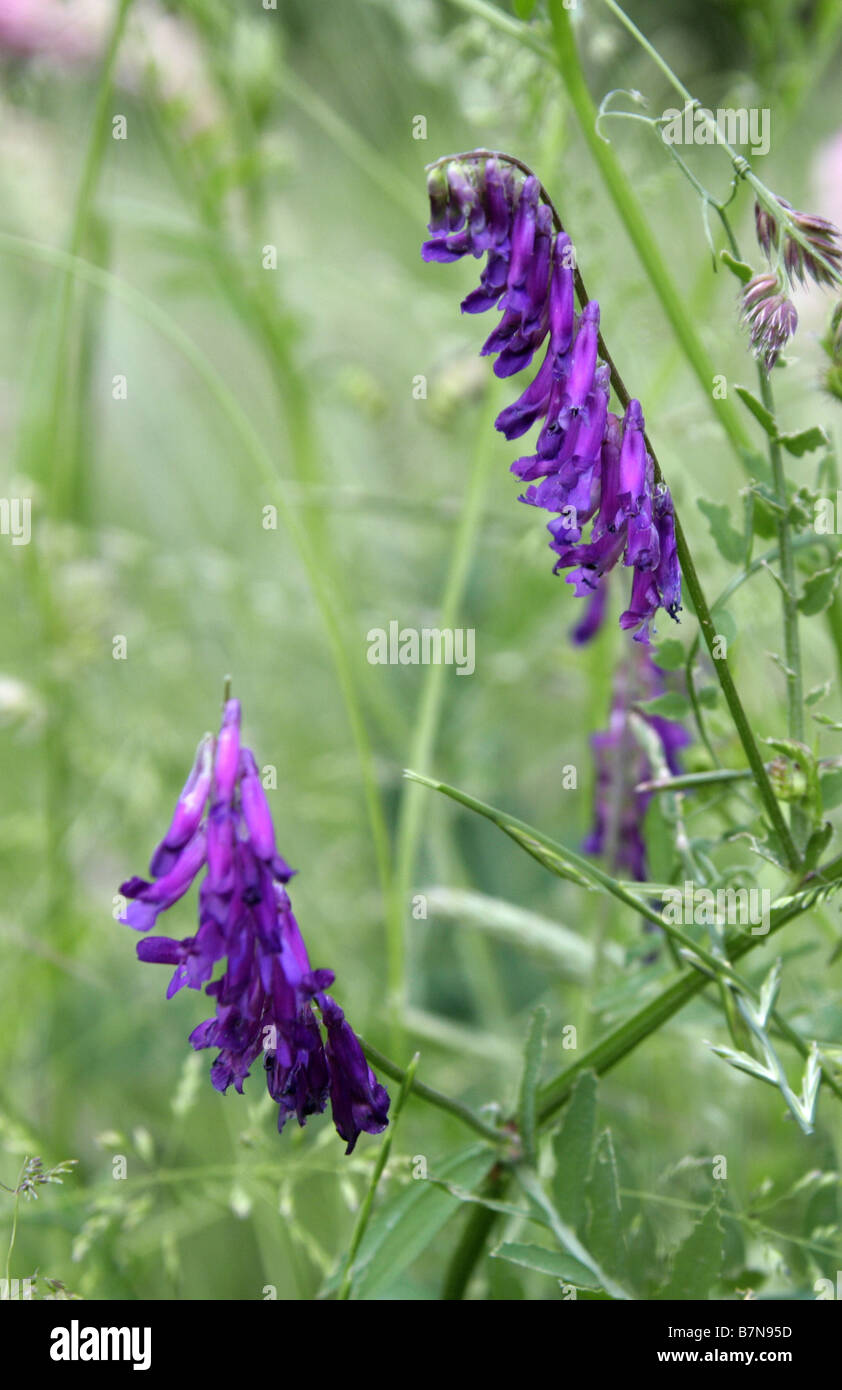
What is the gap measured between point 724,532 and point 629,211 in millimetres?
264

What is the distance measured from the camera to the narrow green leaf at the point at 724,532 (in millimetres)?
757

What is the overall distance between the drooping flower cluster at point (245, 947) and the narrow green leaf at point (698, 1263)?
8.4 inches

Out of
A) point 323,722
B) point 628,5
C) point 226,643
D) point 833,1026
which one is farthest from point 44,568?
point 628,5

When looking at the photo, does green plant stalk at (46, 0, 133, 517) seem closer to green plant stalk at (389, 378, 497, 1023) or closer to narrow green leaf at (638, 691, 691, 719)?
green plant stalk at (389, 378, 497, 1023)

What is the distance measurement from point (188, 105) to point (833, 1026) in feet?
4.40

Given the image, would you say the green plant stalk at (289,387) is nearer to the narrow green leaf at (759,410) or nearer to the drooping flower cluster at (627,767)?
the drooping flower cluster at (627,767)

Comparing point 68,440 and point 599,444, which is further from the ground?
point 68,440

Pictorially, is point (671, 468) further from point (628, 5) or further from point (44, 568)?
point (628, 5)

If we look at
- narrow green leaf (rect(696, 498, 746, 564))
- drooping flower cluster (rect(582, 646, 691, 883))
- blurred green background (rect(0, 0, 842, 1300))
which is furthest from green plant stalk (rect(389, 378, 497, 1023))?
narrow green leaf (rect(696, 498, 746, 564))

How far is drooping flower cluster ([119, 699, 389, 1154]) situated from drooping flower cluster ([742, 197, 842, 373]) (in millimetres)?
324

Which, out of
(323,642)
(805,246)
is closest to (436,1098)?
(805,246)

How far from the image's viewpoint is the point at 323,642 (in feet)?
5.67

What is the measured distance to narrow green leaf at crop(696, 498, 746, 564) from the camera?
0.76 metres

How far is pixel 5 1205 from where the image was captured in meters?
1.07
